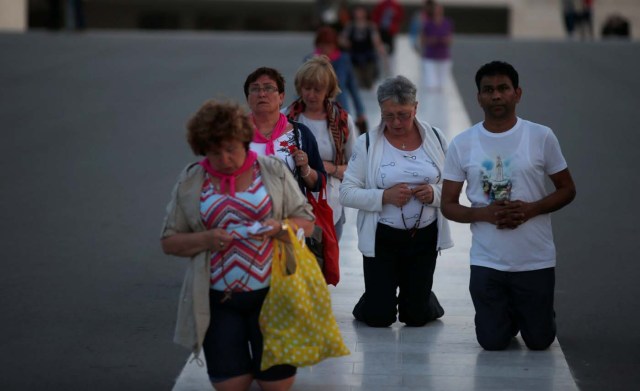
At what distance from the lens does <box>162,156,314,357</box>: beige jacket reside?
545 cm

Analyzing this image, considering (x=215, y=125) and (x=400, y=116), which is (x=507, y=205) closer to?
(x=400, y=116)

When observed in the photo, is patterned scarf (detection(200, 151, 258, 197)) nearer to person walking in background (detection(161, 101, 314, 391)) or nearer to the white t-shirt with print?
person walking in background (detection(161, 101, 314, 391))

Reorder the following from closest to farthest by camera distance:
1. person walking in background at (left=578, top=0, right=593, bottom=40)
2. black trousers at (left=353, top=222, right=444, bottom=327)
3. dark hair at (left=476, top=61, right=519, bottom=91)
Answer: dark hair at (left=476, top=61, right=519, bottom=91)
black trousers at (left=353, top=222, right=444, bottom=327)
person walking in background at (left=578, top=0, right=593, bottom=40)

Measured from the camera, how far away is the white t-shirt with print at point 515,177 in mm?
6602

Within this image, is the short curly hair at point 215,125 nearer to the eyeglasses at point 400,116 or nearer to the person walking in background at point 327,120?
the eyeglasses at point 400,116

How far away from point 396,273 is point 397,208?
0.48 meters

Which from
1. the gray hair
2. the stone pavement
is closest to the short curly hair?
the stone pavement

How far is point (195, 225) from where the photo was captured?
5.50 meters

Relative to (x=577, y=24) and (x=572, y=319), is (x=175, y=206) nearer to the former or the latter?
(x=572, y=319)

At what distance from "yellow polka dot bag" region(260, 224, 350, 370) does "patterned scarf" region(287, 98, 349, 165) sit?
2296 mm

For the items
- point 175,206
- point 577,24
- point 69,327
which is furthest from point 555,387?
point 577,24

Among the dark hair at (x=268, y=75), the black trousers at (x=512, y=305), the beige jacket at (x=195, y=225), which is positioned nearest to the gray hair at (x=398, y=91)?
the dark hair at (x=268, y=75)

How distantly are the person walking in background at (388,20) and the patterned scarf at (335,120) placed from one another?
60.9ft

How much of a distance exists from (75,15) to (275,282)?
96.8 ft
